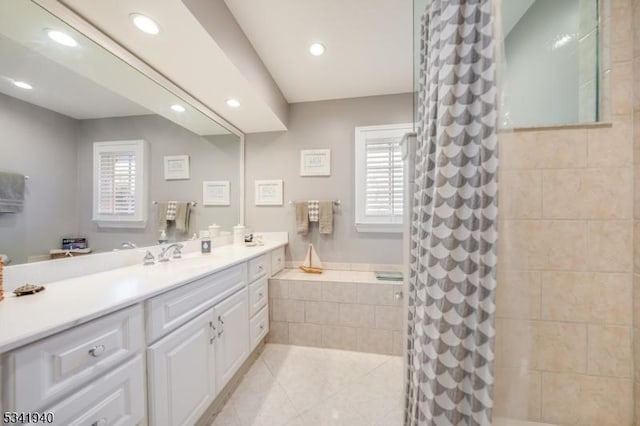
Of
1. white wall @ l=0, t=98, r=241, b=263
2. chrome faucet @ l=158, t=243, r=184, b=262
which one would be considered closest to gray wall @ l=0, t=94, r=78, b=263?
white wall @ l=0, t=98, r=241, b=263

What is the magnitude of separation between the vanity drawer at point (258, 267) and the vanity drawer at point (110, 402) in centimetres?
97

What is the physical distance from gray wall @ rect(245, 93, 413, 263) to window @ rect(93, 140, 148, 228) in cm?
122

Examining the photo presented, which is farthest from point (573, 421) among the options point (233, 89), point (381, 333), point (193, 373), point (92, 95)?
point (92, 95)

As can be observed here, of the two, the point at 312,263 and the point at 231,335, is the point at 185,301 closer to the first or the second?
the point at 231,335

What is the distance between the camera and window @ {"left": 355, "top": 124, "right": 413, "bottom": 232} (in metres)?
2.45

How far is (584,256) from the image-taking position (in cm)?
104

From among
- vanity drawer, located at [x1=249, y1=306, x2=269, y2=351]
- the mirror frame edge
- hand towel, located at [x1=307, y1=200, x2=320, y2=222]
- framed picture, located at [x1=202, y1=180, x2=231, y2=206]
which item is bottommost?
vanity drawer, located at [x1=249, y1=306, x2=269, y2=351]

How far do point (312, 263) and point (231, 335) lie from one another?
111 centimetres

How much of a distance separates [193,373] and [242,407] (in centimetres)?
55

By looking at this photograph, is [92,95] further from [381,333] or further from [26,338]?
[381,333]

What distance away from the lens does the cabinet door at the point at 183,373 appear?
1.00 meters

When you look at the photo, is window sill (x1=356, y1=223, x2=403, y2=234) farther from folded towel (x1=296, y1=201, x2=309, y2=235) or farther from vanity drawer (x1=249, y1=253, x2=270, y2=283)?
vanity drawer (x1=249, y1=253, x2=270, y2=283)

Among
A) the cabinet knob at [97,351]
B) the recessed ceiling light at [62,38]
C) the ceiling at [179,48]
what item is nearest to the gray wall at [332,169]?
the ceiling at [179,48]

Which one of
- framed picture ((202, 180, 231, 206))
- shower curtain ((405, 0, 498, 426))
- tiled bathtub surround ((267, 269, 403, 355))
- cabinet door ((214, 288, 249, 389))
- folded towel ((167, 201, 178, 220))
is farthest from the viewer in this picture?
framed picture ((202, 180, 231, 206))
